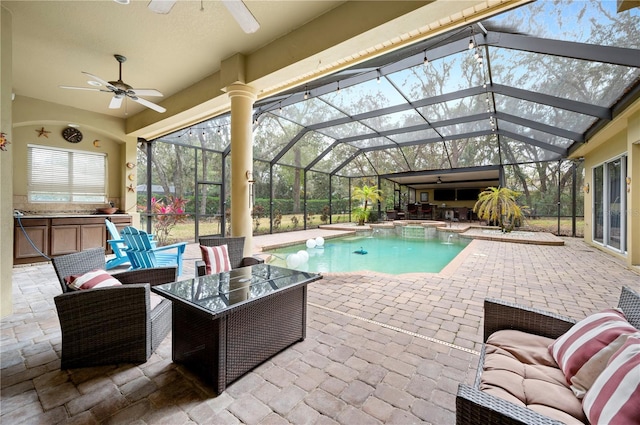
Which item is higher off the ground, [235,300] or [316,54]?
[316,54]

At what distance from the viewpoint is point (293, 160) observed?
10.9 metres

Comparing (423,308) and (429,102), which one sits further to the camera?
(429,102)

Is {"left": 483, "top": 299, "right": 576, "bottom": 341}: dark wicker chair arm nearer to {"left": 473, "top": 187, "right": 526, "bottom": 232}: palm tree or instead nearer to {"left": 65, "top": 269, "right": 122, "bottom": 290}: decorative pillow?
{"left": 65, "top": 269, "right": 122, "bottom": 290}: decorative pillow

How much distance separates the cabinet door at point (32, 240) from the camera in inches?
210

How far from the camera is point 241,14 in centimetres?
236

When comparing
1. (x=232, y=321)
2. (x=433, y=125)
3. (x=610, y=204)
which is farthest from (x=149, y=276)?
(x=610, y=204)

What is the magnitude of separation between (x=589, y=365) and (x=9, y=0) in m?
5.90

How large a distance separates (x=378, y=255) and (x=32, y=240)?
7.90 meters

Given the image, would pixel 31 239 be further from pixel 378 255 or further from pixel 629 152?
pixel 629 152

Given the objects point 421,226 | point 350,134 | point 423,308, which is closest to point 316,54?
point 423,308

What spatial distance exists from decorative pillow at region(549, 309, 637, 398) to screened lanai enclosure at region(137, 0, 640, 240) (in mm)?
4102

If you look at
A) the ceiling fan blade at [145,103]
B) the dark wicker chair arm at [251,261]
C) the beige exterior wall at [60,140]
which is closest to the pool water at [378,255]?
the dark wicker chair arm at [251,261]

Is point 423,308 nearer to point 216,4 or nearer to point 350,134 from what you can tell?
point 216,4

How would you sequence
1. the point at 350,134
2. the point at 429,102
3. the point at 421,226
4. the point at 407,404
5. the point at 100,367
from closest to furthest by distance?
the point at 407,404
the point at 100,367
the point at 429,102
the point at 350,134
the point at 421,226
